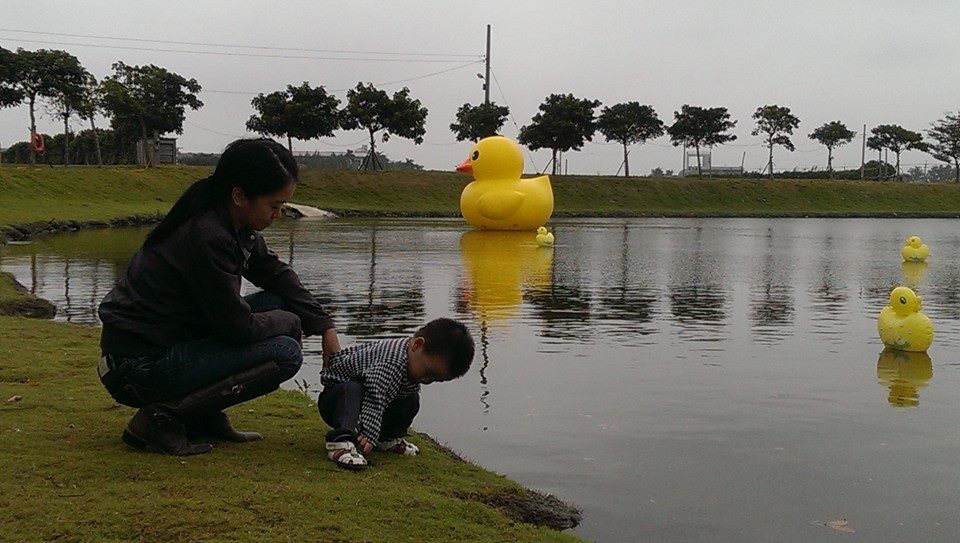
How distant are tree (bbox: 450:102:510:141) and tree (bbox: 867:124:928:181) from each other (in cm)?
3793

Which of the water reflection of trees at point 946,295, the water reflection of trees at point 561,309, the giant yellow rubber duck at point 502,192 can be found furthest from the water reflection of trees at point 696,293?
the giant yellow rubber duck at point 502,192

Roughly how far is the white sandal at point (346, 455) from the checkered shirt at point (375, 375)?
0.52ft

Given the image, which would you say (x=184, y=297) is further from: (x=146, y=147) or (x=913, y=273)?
(x=146, y=147)

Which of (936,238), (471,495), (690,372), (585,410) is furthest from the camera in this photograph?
(936,238)

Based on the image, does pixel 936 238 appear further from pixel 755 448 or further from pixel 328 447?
pixel 328 447

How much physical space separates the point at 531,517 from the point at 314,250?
2057 centimetres

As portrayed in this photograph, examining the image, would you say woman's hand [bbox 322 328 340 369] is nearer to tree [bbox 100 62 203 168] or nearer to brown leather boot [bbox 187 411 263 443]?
brown leather boot [bbox 187 411 263 443]

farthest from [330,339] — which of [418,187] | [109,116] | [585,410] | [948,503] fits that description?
[109,116]

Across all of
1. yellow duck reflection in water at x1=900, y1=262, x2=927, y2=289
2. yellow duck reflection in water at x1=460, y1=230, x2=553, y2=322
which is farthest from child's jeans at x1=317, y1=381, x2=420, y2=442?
yellow duck reflection in water at x1=900, y1=262, x2=927, y2=289

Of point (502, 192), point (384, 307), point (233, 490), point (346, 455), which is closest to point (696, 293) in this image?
point (384, 307)

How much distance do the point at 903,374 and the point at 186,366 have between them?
7776 millimetres

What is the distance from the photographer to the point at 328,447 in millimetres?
4949

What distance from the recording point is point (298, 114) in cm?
6334

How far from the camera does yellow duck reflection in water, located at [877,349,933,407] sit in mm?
8641
